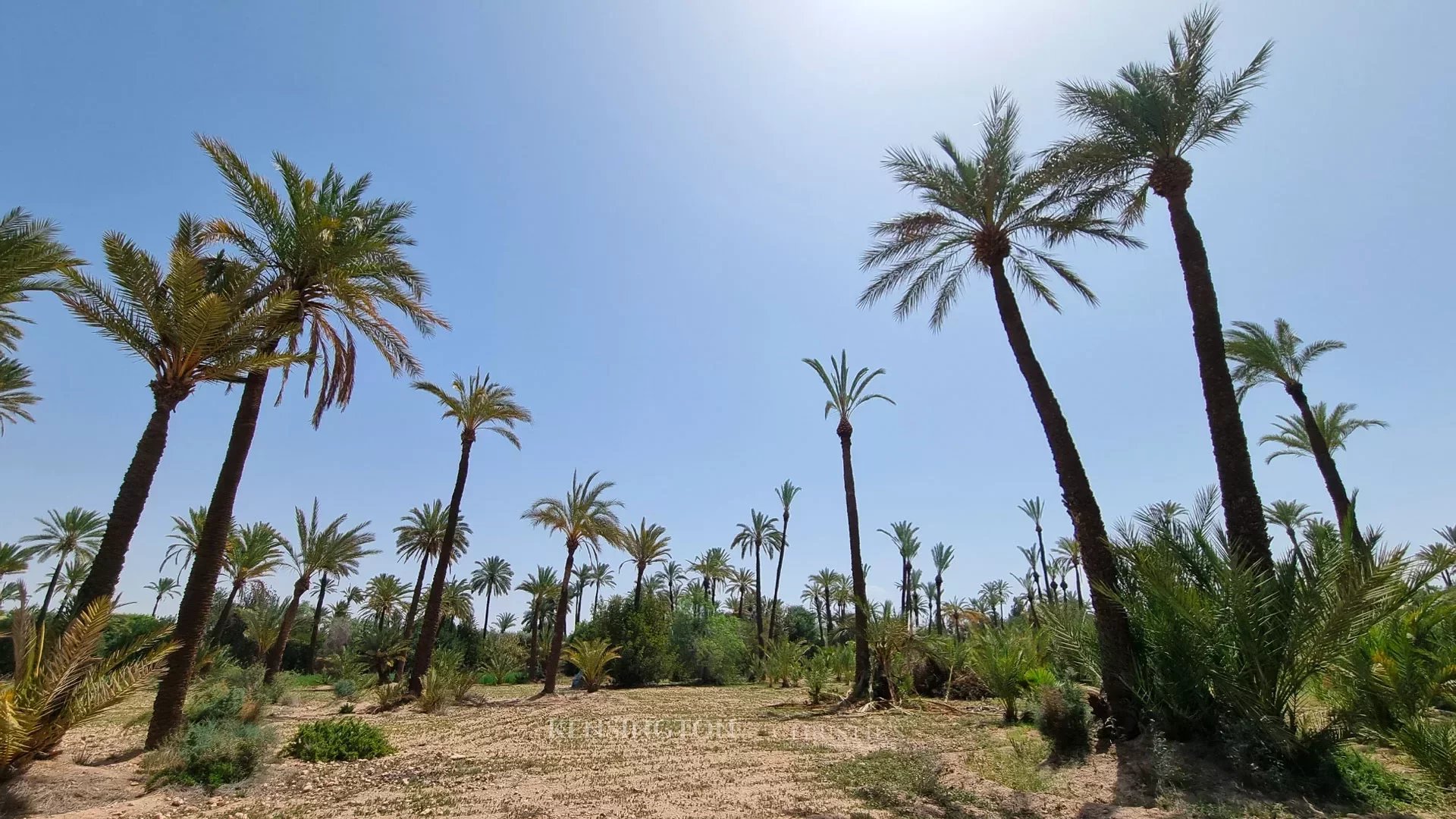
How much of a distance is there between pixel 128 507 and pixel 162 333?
8.52 ft

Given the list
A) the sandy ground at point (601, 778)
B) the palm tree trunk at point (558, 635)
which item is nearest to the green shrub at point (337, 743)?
the sandy ground at point (601, 778)

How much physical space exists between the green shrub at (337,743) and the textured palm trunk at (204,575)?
1649 mm

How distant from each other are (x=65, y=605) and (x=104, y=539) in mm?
1359

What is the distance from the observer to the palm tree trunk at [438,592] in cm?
2075

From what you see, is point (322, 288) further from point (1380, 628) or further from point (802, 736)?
point (1380, 628)

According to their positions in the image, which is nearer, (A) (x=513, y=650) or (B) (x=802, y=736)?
(B) (x=802, y=736)

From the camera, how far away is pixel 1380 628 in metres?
8.56

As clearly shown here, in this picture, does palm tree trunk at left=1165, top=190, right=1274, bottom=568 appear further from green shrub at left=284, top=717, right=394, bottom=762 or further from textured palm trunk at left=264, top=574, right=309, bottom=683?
textured palm trunk at left=264, top=574, right=309, bottom=683

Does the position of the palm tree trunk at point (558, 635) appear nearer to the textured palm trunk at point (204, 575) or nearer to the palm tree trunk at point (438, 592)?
the palm tree trunk at point (438, 592)

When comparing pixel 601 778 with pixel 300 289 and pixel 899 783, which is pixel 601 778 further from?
pixel 300 289

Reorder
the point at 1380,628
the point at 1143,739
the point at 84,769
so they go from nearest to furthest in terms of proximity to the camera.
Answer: the point at 84,769 < the point at 1380,628 < the point at 1143,739

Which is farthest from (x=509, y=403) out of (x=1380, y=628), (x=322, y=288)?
(x=1380, y=628)

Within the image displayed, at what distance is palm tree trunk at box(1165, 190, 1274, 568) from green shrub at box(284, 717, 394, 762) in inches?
453

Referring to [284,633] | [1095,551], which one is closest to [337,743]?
[1095,551]
